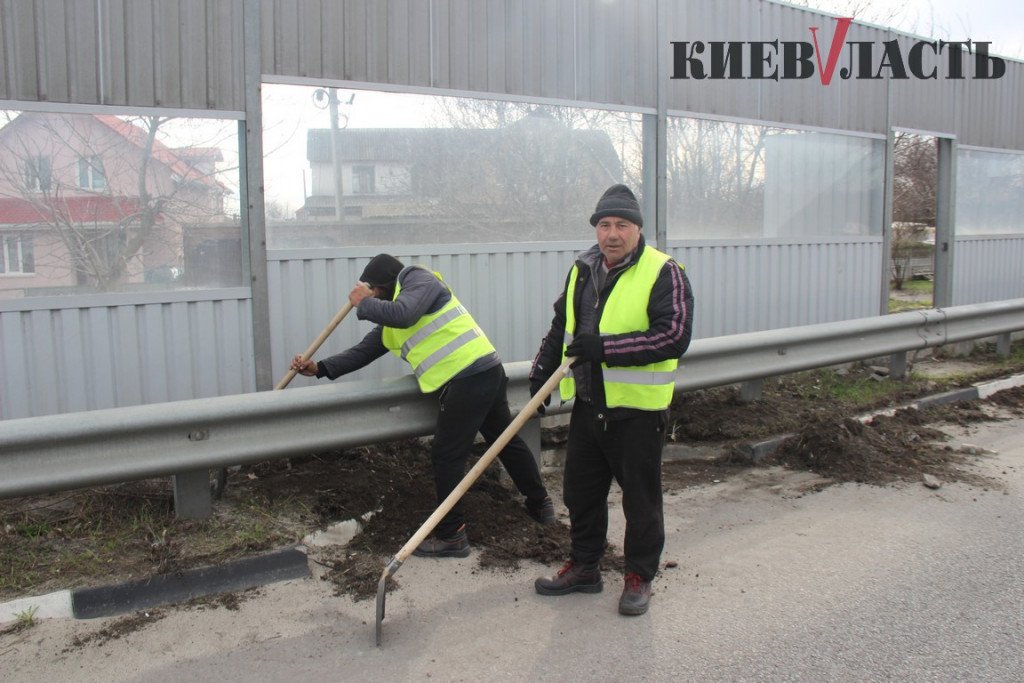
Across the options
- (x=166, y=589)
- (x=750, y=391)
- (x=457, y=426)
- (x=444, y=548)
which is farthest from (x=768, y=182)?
(x=166, y=589)

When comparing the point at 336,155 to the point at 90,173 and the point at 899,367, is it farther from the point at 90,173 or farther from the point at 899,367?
→ the point at 899,367

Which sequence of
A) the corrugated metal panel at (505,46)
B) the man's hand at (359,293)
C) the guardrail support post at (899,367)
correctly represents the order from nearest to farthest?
the man's hand at (359,293), the corrugated metal panel at (505,46), the guardrail support post at (899,367)

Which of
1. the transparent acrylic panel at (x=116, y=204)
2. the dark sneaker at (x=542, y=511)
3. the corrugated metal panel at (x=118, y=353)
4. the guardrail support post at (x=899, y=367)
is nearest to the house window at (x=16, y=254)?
the transparent acrylic panel at (x=116, y=204)

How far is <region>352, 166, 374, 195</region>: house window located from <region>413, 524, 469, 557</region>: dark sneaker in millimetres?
2588

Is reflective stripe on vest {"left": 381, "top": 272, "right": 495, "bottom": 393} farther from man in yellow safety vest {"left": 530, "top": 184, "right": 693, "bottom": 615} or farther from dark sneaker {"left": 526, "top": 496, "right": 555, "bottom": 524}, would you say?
dark sneaker {"left": 526, "top": 496, "right": 555, "bottom": 524}

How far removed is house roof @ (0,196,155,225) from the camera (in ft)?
16.6

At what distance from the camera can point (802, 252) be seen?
9047 mm

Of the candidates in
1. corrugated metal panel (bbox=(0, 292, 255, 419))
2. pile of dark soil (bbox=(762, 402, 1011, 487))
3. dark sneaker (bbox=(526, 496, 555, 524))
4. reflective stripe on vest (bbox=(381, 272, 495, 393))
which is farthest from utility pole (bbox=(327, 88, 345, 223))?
pile of dark soil (bbox=(762, 402, 1011, 487))

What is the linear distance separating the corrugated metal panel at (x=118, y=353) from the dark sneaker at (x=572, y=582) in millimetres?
2538

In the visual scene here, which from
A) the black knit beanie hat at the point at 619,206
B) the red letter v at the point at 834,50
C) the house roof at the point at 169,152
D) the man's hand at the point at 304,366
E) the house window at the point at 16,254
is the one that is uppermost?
the red letter v at the point at 834,50

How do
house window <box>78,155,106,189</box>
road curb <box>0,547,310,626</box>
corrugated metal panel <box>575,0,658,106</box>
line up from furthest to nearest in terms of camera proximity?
corrugated metal panel <box>575,0,658,106</box> → house window <box>78,155,106,189</box> → road curb <box>0,547,310,626</box>

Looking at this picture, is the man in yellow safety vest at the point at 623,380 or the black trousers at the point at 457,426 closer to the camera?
the man in yellow safety vest at the point at 623,380

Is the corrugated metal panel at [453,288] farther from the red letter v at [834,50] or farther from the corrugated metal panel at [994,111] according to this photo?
the corrugated metal panel at [994,111]

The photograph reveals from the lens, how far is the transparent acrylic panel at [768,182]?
805 centimetres
